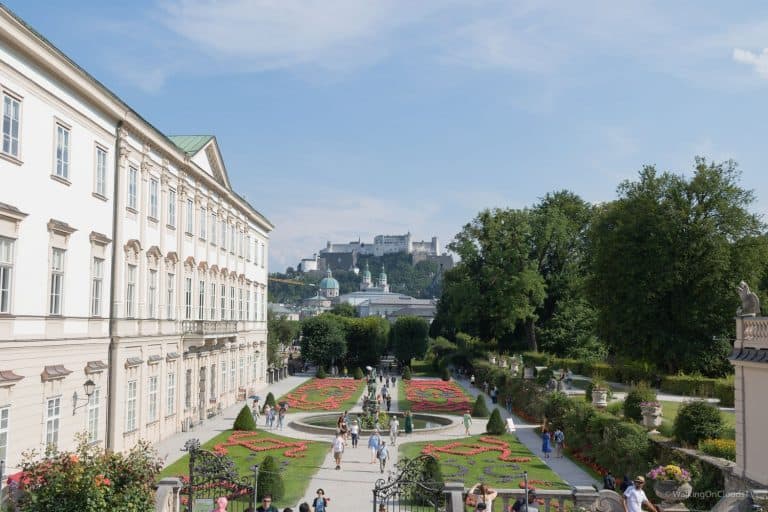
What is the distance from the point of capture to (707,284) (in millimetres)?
39969

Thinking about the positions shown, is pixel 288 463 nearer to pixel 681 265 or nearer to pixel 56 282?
pixel 56 282

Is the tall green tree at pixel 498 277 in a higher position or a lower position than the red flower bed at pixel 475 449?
higher

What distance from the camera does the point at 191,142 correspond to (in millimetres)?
40375

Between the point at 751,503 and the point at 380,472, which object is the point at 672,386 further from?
the point at 751,503

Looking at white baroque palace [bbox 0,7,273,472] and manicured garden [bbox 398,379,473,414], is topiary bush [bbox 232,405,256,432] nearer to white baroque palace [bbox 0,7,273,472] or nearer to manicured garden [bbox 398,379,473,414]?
white baroque palace [bbox 0,7,273,472]

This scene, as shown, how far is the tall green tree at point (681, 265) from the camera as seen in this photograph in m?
40.2

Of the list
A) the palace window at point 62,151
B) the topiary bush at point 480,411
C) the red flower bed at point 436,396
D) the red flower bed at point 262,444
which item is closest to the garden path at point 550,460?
the topiary bush at point 480,411

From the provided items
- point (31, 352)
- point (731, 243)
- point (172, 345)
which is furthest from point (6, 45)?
point (731, 243)

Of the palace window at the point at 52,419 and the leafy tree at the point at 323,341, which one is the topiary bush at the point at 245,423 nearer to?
the palace window at the point at 52,419

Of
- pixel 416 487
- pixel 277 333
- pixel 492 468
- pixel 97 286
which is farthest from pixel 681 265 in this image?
pixel 277 333

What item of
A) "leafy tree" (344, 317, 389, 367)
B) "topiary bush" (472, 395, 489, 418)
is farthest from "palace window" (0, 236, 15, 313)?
"leafy tree" (344, 317, 389, 367)

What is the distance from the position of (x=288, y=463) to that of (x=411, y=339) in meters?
53.2

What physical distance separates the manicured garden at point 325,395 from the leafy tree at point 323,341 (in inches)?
251

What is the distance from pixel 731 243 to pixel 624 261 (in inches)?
226
